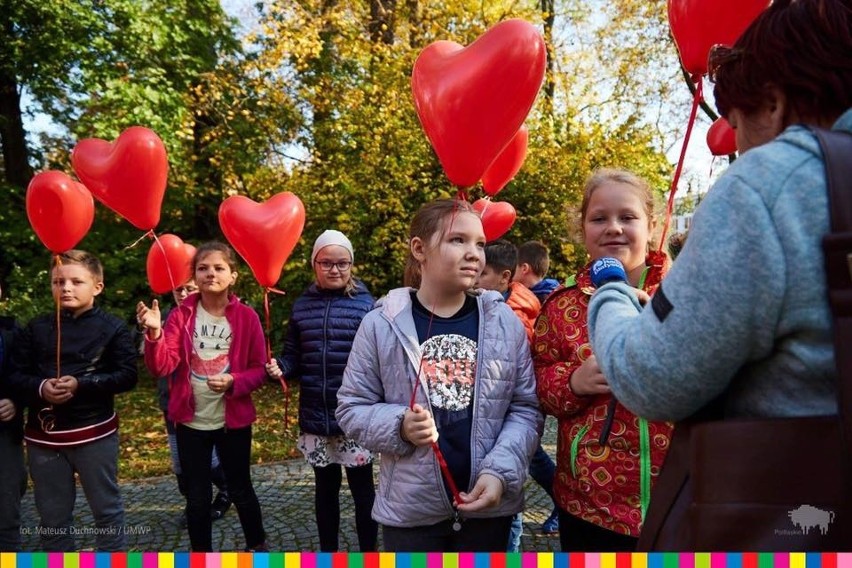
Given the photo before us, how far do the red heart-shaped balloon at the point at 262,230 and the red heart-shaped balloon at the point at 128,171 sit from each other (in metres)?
0.45

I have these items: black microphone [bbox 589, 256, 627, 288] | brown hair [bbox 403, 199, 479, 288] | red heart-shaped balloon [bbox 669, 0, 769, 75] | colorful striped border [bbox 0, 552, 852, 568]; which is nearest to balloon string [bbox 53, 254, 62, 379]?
brown hair [bbox 403, 199, 479, 288]

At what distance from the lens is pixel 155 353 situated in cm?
338

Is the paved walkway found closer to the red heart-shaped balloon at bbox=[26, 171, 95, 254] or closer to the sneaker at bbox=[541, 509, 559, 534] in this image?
the sneaker at bbox=[541, 509, 559, 534]

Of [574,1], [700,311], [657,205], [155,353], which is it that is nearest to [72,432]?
[155,353]

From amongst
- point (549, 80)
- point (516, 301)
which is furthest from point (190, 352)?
point (549, 80)

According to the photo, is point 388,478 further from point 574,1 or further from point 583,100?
point 574,1

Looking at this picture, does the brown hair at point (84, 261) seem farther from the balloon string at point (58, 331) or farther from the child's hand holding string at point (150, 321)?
the child's hand holding string at point (150, 321)

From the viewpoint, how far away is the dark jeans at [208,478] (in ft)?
11.1

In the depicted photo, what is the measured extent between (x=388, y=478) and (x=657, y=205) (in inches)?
55.8

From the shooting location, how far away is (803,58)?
37.0 inches

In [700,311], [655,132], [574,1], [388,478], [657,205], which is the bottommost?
[388,478]

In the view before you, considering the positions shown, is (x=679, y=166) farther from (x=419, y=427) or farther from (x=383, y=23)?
(x=383, y=23)

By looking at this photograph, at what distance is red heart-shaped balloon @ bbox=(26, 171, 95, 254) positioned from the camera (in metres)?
3.39

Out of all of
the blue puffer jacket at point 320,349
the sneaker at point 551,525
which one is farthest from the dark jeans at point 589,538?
the sneaker at point 551,525
